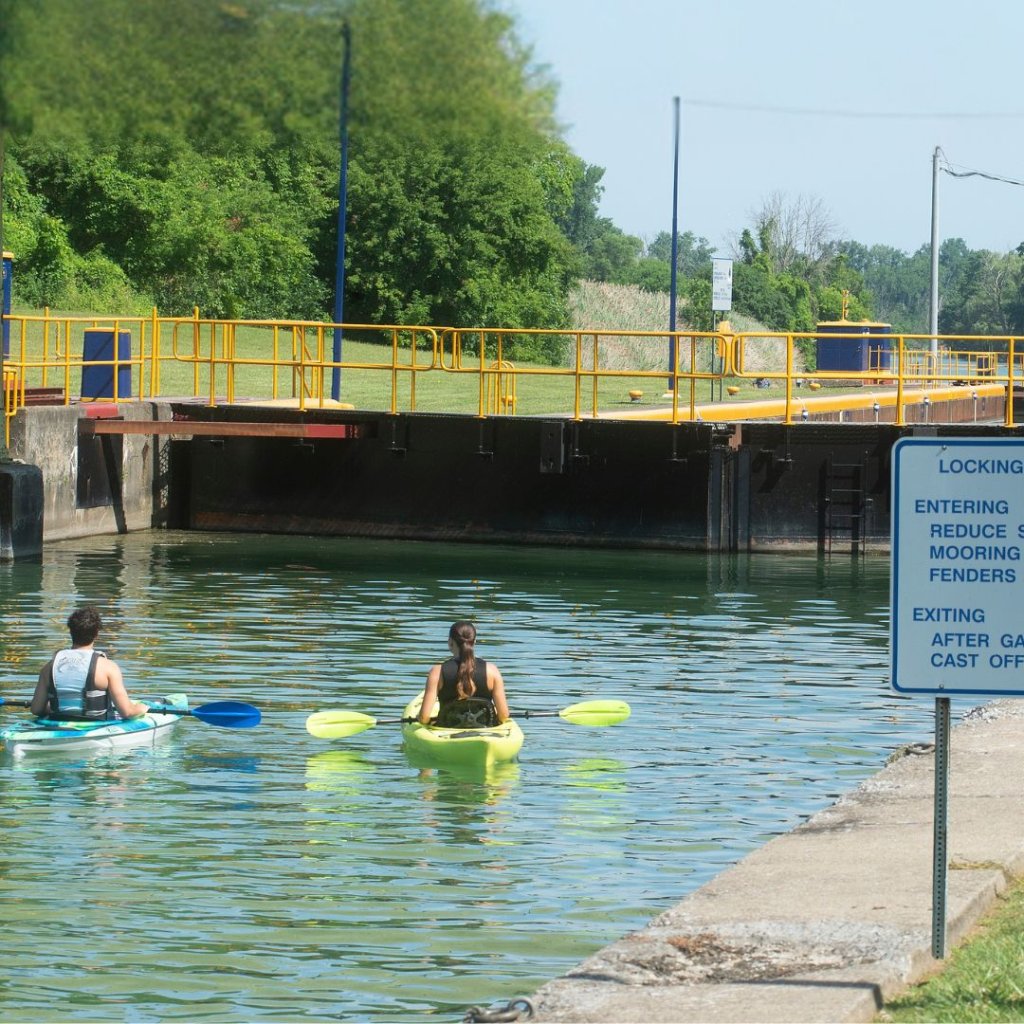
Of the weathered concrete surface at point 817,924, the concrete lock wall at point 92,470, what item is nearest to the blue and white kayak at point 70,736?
the weathered concrete surface at point 817,924

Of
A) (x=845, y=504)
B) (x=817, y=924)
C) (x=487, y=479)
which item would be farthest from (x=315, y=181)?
(x=817, y=924)

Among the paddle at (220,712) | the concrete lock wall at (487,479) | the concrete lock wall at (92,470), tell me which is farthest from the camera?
the concrete lock wall at (487,479)

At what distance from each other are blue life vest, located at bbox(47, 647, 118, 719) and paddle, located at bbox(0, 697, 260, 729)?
0.60 m

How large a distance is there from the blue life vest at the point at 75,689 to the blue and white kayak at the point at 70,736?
0.07 metres

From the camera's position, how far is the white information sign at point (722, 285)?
36219 mm

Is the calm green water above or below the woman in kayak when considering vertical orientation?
below

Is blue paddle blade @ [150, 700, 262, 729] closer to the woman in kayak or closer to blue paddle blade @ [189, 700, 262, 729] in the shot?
blue paddle blade @ [189, 700, 262, 729]

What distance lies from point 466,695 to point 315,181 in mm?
41631

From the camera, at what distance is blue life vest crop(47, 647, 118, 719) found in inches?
488

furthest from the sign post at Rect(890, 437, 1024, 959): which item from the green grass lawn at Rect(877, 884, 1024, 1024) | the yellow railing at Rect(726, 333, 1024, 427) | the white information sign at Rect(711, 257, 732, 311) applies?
the white information sign at Rect(711, 257, 732, 311)

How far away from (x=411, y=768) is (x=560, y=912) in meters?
3.68

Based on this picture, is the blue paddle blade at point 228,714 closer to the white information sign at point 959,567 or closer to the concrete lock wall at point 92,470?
the white information sign at point 959,567

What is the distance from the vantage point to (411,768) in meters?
12.4

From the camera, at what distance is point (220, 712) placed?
1303cm
